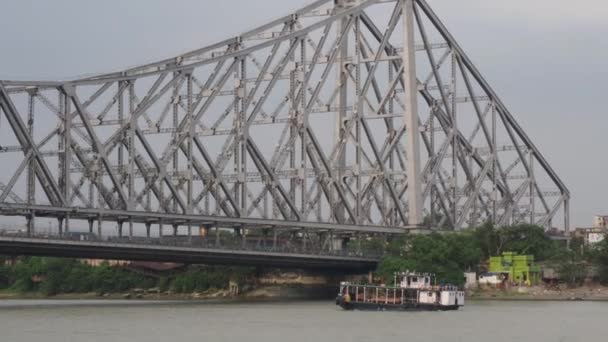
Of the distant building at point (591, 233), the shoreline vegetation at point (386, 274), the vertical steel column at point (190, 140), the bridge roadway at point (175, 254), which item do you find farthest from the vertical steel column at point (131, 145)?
the distant building at point (591, 233)

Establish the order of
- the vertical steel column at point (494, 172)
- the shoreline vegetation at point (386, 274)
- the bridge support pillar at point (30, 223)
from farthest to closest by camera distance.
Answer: the vertical steel column at point (494, 172) < the shoreline vegetation at point (386, 274) < the bridge support pillar at point (30, 223)

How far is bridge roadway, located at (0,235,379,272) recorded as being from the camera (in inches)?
3684

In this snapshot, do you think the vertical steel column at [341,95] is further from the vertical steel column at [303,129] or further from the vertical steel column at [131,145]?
the vertical steel column at [131,145]

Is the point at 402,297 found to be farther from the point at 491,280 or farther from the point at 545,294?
the point at 491,280

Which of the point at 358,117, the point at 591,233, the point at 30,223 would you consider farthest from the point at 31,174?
the point at 591,233

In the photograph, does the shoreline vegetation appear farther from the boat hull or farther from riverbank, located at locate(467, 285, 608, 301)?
the boat hull

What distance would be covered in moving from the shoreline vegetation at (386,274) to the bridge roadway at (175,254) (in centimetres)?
340

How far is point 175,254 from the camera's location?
102 m

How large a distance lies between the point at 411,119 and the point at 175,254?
32362 mm

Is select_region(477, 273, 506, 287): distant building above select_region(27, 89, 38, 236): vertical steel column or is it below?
below

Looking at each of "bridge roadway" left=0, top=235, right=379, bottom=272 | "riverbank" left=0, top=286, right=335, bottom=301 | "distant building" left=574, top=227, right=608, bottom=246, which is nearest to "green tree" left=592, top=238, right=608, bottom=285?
"bridge roadway" left=0, top=235, right=379, bottom=272

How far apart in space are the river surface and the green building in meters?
24.5

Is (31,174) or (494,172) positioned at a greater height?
(494,172)

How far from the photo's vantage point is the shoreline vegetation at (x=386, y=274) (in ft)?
384
